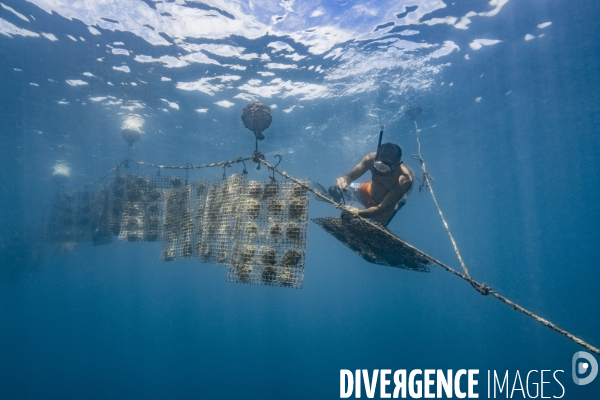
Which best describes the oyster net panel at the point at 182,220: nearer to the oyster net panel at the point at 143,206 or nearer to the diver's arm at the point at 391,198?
the oyster net panel at the point at 143,206

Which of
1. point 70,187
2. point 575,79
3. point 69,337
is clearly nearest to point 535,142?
point 575,79

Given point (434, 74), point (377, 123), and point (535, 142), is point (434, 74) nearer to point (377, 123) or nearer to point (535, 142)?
point (377, 123)

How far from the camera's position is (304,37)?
12688 millimetres

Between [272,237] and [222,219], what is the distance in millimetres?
1256

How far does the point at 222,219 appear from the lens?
210 inches

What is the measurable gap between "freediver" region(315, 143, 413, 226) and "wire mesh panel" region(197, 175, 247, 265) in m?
1.93

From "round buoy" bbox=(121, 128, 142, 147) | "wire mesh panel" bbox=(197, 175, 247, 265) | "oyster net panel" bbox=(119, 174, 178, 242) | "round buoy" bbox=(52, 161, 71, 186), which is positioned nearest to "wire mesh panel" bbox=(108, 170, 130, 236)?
"oyster net panel" bbox=(119, 174, 178, 242)

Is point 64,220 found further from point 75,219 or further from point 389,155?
point 389,155

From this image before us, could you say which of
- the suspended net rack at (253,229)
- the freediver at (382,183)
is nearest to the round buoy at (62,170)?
the suspended net rack at (253,229)

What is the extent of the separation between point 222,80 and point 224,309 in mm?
95319

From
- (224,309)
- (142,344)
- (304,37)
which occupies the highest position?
(304,37)

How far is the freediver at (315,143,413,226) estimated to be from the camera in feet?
19.0

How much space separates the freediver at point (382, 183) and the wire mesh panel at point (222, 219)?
1931 millimetres

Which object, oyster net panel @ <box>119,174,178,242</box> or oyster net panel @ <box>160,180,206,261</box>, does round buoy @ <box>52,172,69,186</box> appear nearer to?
oyster net panel @ <box>119,174,178,242</box>
